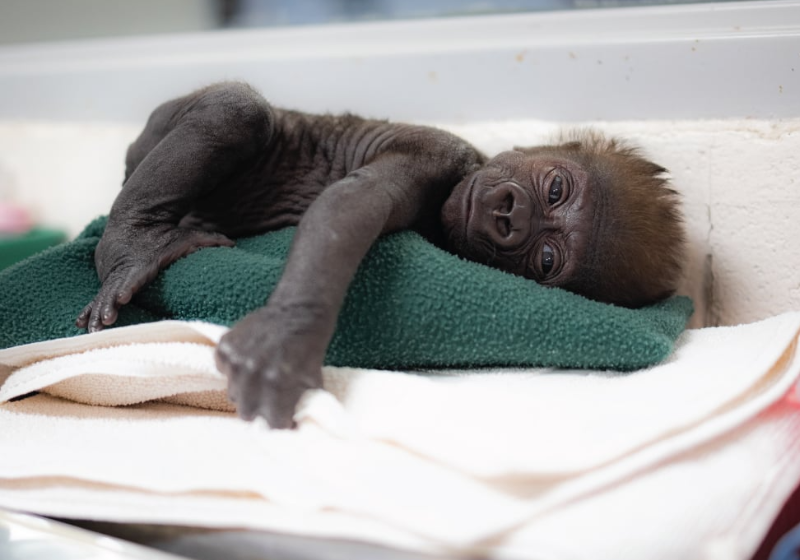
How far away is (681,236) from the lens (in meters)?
1.73

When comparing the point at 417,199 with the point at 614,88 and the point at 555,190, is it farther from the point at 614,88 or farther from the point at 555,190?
the point at 614,88

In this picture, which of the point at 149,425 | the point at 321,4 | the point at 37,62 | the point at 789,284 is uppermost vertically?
the point at 321,4

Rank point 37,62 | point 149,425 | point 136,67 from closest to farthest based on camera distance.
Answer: point 149,425
point 136,67
point 37,62

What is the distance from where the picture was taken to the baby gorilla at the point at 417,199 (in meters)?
1.56

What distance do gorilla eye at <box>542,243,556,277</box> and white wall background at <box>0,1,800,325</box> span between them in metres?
0.45

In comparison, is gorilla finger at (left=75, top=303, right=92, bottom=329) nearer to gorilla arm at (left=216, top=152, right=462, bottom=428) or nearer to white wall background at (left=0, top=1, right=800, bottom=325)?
gorilla arm at (left=216, top=152, right=462, bottom=428)

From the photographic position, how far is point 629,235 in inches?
63.9

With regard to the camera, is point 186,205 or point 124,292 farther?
point 186,205

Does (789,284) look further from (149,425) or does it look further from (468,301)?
(149,425)

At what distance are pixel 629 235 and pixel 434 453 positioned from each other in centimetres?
88

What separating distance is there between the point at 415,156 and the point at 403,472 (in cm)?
87

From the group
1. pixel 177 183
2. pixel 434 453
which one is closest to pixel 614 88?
pixel 177 183

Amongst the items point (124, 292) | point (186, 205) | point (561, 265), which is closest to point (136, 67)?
point (186, 205)

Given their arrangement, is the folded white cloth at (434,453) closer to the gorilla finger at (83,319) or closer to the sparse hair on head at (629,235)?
the gorilla finger at (83,319)
